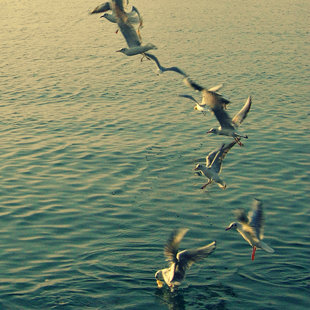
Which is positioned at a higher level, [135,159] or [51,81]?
[51,81]

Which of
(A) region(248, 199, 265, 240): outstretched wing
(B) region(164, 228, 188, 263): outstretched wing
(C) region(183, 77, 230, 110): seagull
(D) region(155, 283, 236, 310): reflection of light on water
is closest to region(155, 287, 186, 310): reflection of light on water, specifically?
(D) region(155, 283, 236, 310): reflection of light on water

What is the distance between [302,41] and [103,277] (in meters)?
35.9

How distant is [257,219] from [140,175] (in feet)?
27.1

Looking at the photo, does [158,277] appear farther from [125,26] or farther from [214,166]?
[125,26]

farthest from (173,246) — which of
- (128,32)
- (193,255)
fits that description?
(128,32)

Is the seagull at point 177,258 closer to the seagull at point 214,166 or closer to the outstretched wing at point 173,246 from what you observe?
the outstretched wing at point 173,246

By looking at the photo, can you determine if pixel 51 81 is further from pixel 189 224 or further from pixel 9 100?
pixel 189 224

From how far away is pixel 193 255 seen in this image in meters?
14.1

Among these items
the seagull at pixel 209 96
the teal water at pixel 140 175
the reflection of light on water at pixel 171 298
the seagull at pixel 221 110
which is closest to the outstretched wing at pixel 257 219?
the teal water at pixel 140 175

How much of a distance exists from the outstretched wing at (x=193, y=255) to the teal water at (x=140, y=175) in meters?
0.98

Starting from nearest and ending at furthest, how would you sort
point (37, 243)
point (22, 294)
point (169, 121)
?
1. point (22, 294)
2. point (37, 243)
3. point (169, 121)

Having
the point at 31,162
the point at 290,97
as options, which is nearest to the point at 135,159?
the point at 31,162

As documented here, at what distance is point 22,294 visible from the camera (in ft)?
49.3

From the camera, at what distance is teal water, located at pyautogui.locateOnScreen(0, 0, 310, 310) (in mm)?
15289
